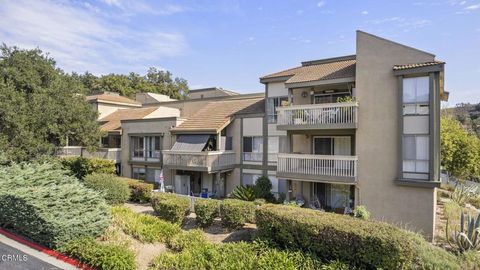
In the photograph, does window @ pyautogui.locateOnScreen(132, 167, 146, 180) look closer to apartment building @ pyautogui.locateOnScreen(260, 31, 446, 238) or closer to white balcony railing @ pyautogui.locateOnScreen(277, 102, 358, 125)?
apartment building @ pyautogui.locateOnScreen(260, 31, 446, 238)

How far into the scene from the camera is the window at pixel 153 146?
26859 mm

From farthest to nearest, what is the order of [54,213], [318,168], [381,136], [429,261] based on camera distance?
[318,168] → [381,136] → [54,213] → [429,261]

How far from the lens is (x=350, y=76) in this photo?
17312 mm

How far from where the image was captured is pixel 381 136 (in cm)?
1606

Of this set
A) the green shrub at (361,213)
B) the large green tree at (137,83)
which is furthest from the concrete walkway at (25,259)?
the large green tree at (137,83)

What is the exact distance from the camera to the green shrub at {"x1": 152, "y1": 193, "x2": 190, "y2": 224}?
15.1 m

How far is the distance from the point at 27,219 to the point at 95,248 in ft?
12.5

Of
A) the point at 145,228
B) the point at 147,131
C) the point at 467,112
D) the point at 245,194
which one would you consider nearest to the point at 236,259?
the point at 145,228

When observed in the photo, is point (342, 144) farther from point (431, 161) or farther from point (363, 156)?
point (431, 161)

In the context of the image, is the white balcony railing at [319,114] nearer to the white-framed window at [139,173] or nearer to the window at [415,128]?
the window at [415,128]

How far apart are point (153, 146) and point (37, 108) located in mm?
9360

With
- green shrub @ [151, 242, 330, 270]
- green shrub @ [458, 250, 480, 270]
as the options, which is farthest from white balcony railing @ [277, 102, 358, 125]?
green shrub @ [151, 242, 330, 270]

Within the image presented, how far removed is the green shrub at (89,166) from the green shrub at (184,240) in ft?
56.4

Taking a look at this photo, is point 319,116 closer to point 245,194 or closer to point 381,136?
point 381,136
